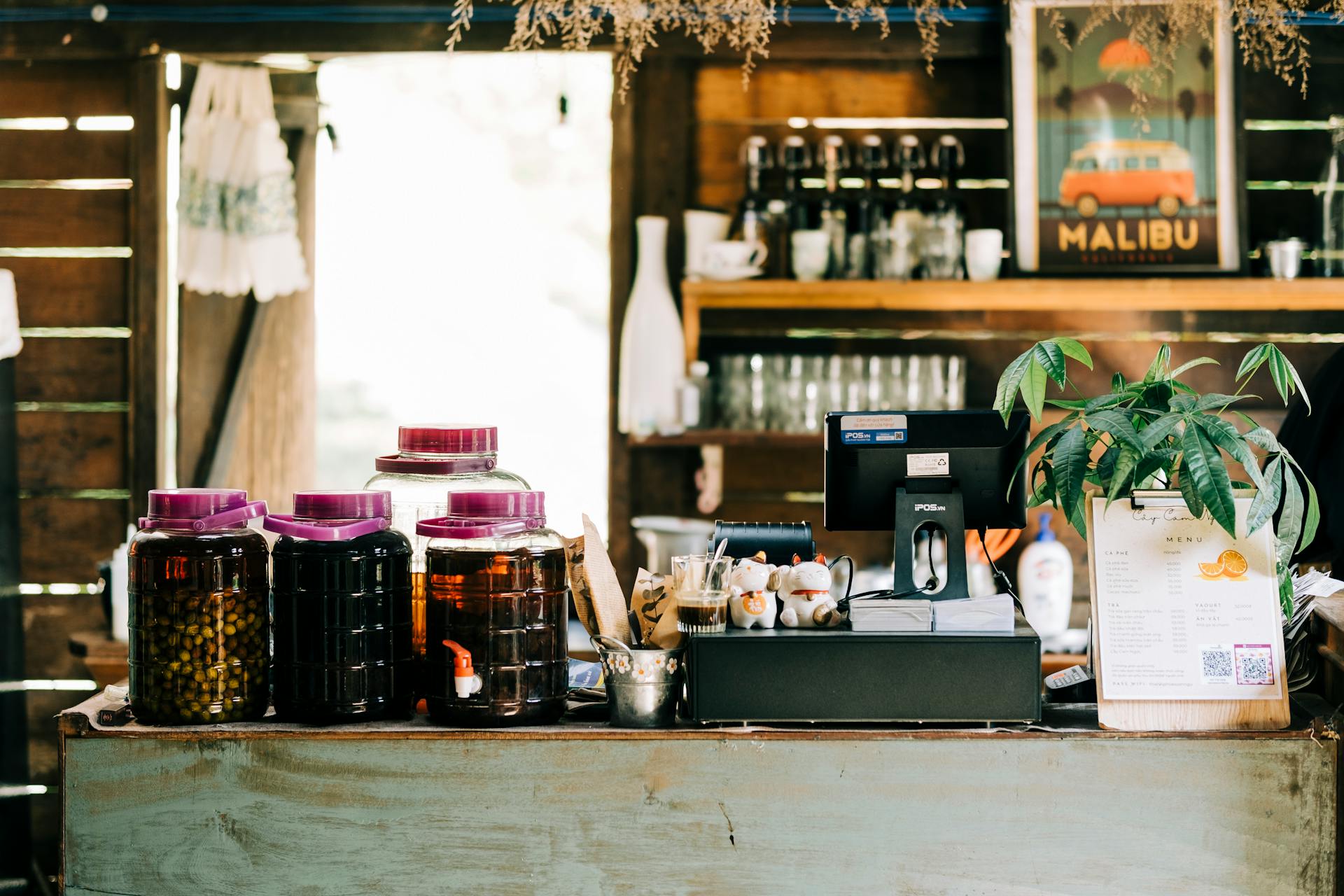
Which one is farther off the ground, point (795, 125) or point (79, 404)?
point (795, 125)

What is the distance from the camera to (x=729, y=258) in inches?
127

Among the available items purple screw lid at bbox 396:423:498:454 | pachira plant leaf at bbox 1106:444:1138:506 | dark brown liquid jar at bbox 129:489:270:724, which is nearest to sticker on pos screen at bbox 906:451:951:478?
pachira plant leaf at bbox 1106:444:1138:506

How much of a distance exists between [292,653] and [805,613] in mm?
688

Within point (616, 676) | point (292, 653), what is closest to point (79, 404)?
point (292, 653)

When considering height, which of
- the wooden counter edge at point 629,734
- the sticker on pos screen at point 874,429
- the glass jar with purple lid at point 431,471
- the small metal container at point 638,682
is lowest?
the wooden counter edge at point 629,734

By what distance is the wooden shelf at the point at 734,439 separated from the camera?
323cm

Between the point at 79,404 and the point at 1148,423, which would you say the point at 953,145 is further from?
Result: the point at 79,404

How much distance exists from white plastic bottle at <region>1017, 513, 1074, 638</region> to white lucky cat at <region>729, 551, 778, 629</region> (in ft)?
5.80

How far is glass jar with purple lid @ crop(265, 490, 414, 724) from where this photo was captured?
1581 mm

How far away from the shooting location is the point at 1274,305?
10.8 feet

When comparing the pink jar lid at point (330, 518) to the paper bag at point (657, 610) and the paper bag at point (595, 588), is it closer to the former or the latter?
the paper bag at point (595, 588)

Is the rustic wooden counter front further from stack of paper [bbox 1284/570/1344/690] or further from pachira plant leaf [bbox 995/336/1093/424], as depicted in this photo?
pachira plant leaf [bbox 995/336/1093/424]

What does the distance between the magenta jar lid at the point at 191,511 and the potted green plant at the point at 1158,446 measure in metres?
1.03

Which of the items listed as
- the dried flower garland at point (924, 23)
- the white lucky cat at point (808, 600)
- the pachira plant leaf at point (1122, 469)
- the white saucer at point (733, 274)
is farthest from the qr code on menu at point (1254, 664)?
the white saucer at point (733, 274)
